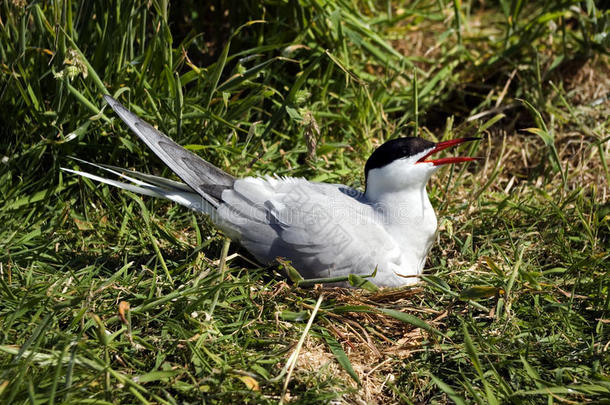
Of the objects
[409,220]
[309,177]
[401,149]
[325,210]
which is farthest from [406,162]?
[309,177]

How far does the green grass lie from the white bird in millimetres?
114

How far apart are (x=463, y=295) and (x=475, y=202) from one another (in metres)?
0.84

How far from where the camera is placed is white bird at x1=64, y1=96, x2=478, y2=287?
2.27 metres

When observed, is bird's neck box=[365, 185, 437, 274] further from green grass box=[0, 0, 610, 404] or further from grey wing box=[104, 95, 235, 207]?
grey wing box=[104, 95, 235, 207]

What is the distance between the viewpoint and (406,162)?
2346mm

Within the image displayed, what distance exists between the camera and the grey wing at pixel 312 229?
7.39ft

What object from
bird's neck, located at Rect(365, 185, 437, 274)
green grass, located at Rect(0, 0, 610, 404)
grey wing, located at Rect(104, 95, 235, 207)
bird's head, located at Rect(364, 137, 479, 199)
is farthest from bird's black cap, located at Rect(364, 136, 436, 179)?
grey wing, located at Rect(104, 95, 235, 207)

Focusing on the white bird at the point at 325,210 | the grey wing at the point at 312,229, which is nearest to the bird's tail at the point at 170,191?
the white bird at the point at 325,210

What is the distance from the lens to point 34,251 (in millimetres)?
2389

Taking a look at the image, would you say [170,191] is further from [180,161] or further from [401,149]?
[401,149]

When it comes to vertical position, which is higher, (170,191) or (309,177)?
(170,191)

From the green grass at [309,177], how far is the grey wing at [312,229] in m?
0.11

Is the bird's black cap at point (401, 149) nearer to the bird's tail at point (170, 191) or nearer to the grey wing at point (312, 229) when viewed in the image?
the grey wing at point (312, 229)

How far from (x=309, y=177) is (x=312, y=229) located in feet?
2.28
